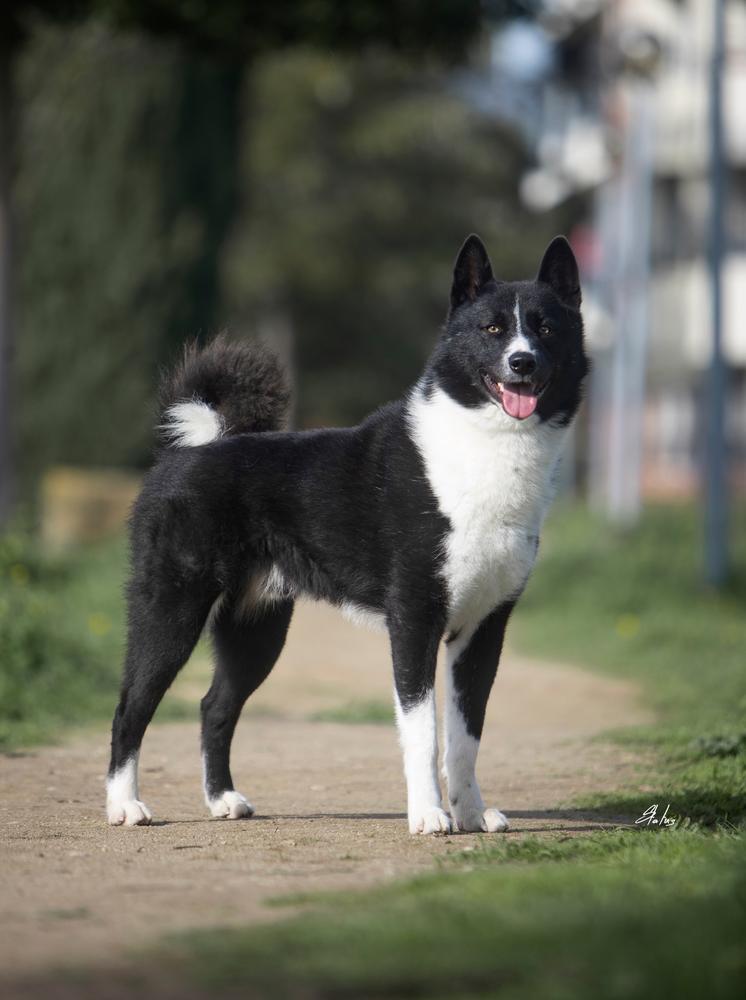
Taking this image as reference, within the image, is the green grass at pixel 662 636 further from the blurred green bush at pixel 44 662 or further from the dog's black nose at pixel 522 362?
the blurred green bush at pixel 44 662

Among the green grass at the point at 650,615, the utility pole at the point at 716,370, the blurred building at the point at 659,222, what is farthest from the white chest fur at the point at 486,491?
the blurred building at the point at 659,222

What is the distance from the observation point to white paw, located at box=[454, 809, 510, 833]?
5555 mm

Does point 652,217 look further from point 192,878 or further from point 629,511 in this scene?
point 192,878

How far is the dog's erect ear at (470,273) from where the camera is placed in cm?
570

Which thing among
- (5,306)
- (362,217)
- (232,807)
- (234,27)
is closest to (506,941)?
(232,807)

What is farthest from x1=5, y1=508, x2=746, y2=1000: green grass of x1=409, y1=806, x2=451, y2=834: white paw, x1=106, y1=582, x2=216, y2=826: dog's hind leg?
x1=106, y1=582, x2=216, y2=826: dog's hind leg

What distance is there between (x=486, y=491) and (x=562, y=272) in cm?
88

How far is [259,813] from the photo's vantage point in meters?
6.02

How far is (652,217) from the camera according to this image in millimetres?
28125

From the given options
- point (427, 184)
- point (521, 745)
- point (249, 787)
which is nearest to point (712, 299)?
point (521, 745)

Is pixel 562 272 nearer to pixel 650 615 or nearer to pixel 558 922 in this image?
pixel 558 922

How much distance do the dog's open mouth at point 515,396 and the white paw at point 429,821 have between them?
4.33 ft

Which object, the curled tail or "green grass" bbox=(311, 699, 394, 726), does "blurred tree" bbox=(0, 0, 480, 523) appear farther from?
the curled tail

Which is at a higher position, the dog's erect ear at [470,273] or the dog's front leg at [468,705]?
the dog's erect ear at [470,273]
